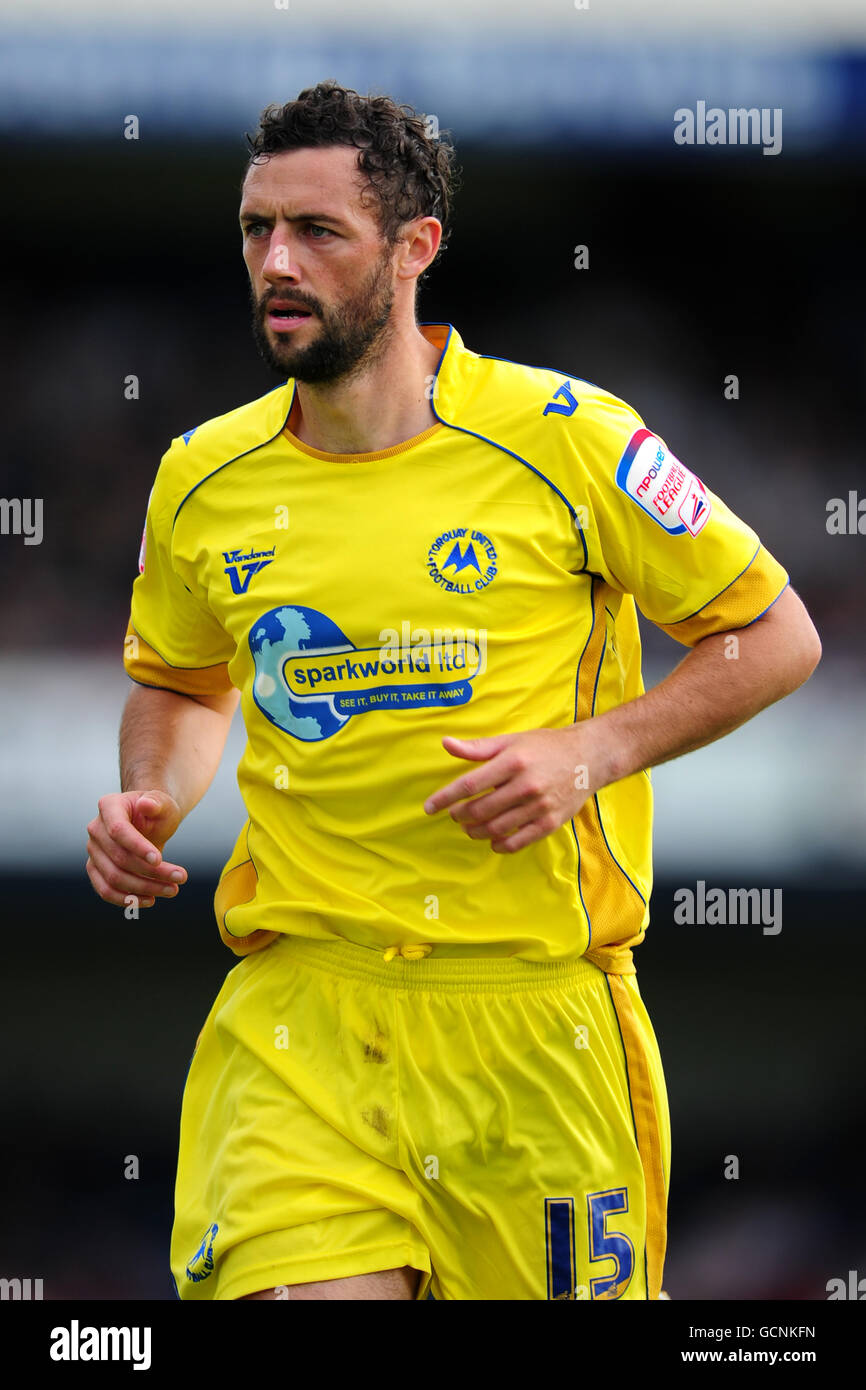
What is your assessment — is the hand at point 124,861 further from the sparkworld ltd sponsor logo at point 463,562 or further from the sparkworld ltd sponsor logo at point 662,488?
the sparkworld ltd sponsor logo at point 662,488

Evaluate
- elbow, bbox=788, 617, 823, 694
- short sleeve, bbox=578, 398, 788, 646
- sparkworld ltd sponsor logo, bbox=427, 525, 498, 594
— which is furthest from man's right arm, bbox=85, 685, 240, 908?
elbow, bbox=788, 617, 823, 694

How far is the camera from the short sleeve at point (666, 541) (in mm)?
2359

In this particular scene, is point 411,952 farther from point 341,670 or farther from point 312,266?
point 312,266

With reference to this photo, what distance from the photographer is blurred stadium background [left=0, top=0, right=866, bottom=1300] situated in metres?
5.50

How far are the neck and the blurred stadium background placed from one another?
3100mm

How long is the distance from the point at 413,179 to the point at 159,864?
1.12 meters

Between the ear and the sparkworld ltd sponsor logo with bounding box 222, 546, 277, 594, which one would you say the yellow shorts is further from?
the ear

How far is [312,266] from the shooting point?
2.40 meters

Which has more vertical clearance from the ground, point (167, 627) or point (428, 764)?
point (167, 627)

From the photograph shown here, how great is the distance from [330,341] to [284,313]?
8cm

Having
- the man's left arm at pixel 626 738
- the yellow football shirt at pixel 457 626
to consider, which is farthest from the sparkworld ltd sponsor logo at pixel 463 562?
the man's left arm at pixel 626 738

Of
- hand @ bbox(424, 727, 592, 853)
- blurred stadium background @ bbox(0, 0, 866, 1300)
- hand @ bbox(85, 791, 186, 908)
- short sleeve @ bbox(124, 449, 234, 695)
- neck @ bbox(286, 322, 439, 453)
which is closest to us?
hand @ bbox(424, 727, 592, 853)

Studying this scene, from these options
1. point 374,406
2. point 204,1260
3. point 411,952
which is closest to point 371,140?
point 374,406
